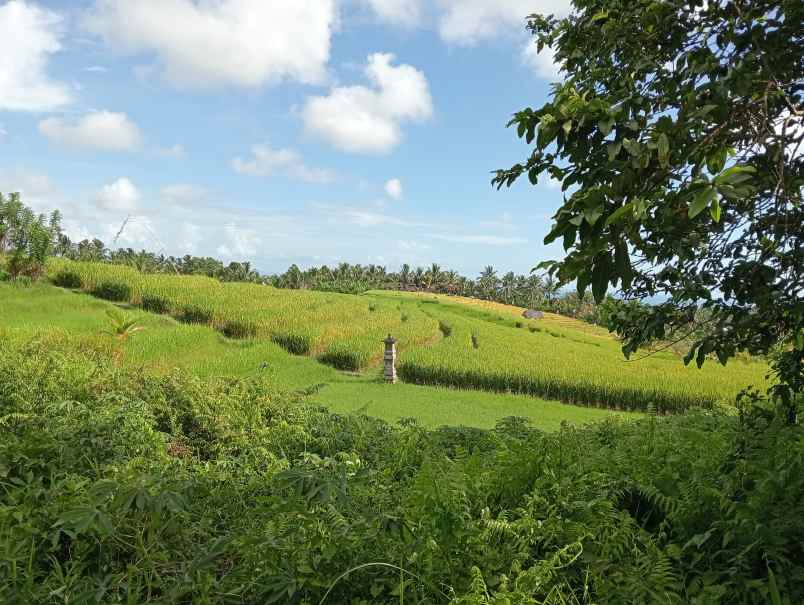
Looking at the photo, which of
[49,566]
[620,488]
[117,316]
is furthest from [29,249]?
[620,488]

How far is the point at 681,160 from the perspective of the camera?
1.53m

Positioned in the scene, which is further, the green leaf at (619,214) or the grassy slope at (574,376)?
the grassy slope at (574,376)

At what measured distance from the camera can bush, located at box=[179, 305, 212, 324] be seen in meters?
18.5

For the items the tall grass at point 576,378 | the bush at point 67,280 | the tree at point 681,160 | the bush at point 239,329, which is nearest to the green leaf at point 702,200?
the tree at point 681,160

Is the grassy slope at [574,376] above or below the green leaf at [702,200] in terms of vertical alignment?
below

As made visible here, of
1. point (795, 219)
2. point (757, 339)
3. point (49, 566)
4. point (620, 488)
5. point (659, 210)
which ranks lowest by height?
point (49, 566)

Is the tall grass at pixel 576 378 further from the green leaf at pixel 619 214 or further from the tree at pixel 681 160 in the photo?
the green leaf at pixel 619 214

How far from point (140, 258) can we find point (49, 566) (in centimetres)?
4514

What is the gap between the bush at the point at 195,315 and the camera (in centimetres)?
1855

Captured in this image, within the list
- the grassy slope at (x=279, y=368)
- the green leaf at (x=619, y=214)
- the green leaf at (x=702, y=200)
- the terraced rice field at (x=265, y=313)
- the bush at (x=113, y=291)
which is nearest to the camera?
the green leaf at (x=702, y=200)

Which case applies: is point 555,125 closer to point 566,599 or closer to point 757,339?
point 566,599

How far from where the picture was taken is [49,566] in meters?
2.58

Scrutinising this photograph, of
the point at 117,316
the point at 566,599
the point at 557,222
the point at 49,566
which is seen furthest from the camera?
the point at 117,316

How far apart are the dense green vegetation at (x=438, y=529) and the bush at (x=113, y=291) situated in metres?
18.3
